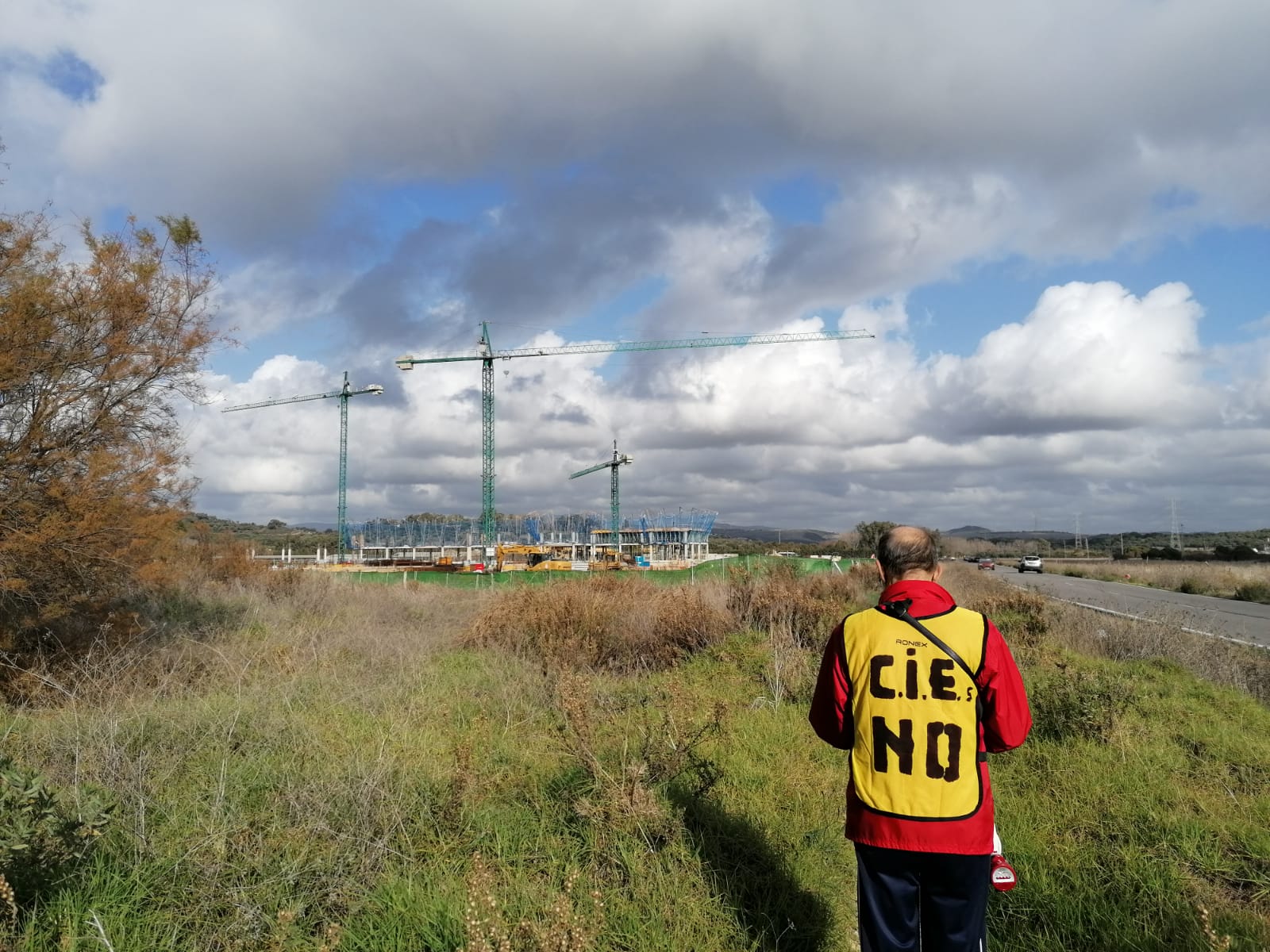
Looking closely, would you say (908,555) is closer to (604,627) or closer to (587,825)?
(587,825)

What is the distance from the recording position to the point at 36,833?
143 inches

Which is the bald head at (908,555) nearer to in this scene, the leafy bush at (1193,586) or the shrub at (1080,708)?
the shrub at (1080,708)

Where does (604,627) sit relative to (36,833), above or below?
below

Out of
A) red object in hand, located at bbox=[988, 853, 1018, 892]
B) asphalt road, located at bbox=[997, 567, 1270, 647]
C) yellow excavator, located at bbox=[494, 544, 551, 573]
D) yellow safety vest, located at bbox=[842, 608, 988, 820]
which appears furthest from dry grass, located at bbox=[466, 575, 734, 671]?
yellow excavator, located at bbox=[494, 544, 551, 573]

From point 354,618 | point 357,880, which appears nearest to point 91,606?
point 354,618

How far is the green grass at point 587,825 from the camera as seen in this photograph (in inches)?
151

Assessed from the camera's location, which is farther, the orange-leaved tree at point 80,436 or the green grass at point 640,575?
the green grass at point 640,575

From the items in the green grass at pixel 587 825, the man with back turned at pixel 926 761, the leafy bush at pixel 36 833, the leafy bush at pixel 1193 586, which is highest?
the man with back turned at pixel 926 761

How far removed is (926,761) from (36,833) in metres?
3.88

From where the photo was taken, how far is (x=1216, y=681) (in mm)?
9336

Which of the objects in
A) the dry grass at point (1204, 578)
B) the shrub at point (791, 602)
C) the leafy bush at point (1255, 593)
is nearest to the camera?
the shrub at point (791, 602)

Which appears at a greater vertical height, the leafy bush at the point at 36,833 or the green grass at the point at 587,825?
the leafy bush at the point at 36,833

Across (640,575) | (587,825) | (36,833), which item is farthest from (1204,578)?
(36,833)

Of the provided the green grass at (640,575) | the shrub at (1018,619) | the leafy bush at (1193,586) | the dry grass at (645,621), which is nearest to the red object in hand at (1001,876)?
the shrub at (1018,619)
